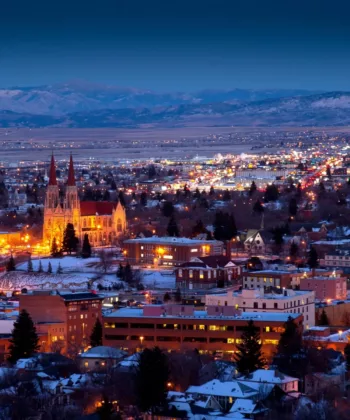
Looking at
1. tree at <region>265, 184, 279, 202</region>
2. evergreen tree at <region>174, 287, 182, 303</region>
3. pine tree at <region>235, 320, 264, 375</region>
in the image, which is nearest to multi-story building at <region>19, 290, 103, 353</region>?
evergreen tree at <region>174, 287, 182, 303</region>

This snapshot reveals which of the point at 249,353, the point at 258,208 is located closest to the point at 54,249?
the point at 258,208

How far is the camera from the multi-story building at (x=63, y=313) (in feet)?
134

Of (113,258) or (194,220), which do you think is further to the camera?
(194,220)

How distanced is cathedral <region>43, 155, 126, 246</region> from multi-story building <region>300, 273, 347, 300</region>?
1608 centimetres

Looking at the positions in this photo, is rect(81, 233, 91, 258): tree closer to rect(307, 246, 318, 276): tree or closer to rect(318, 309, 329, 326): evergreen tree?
rect(307, 246, 318, 276): tree

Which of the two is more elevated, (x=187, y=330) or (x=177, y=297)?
(x=177, y=297)

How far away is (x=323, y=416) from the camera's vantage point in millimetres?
28906

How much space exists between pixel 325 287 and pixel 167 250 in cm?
1007

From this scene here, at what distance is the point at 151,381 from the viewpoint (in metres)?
31.3

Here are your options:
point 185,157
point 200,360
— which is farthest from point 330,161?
point 200,360

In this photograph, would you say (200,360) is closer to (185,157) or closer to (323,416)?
(323,416)

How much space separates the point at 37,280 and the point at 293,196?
107 ft

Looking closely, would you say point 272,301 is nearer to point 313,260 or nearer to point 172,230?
point 313,260

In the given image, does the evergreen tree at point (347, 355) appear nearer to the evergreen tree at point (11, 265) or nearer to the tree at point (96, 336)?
the tree at point (96, 336)
